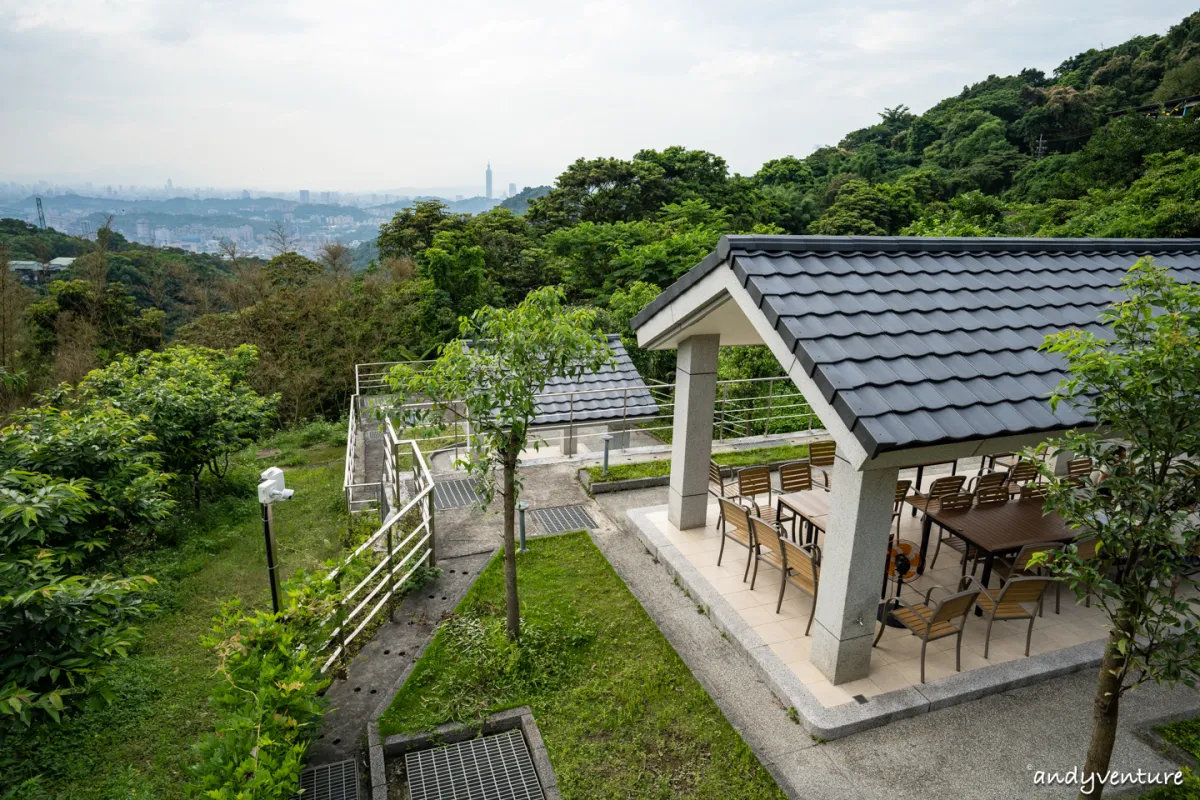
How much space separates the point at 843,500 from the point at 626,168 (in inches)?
1634

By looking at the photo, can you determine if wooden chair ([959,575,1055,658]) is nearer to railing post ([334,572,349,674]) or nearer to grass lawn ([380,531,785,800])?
grass lawn ([380,531,785,800])

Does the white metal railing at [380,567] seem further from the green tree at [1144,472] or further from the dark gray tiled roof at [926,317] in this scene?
the green tree at [1144,472]

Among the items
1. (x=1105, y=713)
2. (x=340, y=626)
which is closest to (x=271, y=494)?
(x=340, y=626)

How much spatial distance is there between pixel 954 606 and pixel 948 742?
1.13 m

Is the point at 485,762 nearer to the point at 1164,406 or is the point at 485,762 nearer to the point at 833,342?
the point at 833,342

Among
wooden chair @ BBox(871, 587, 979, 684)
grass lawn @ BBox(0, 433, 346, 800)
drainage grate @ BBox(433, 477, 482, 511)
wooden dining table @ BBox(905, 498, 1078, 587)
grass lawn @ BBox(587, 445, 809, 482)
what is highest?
wooden dining table @ BBox(905, 498, 1078, 587)

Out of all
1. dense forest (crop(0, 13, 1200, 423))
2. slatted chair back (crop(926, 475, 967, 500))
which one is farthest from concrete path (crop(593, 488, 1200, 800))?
dense forest (crop(0, 13, 1200, 423))

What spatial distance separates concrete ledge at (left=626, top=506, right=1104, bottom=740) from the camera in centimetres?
568

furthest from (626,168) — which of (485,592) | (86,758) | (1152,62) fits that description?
(1152,62)

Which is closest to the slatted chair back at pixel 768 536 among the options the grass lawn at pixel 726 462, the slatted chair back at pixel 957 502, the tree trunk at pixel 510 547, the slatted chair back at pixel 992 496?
the slatted chair back at pixel 957 502

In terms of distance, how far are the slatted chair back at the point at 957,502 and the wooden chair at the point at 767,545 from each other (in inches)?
83.8

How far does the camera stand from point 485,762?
213 inches

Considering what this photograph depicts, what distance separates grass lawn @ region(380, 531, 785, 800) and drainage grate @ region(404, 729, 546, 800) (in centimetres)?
24

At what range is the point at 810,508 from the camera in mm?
7879
